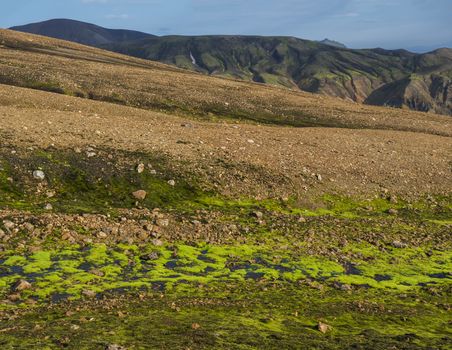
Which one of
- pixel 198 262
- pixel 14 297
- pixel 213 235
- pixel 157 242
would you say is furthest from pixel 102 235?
pixel 14 297

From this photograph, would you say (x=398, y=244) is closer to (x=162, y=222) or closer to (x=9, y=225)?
(x=162, y=222)

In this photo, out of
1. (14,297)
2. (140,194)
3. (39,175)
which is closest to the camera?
(14,297)

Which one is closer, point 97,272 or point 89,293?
point 89,293

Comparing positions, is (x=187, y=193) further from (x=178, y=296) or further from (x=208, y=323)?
(x=208, y=323)

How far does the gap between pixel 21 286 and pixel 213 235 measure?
31.5 feet

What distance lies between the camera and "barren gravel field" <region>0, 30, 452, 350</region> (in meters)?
14.5

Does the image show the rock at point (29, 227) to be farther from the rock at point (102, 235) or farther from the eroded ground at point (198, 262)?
the rock at point (102, 235)

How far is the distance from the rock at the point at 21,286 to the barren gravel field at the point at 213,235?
11 centimetres

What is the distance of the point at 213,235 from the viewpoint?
2364 cm

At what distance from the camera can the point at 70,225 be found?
22.2 m

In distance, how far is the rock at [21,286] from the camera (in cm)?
1619

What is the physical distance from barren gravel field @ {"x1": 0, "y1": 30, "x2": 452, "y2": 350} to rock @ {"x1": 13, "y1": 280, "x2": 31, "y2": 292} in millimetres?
115

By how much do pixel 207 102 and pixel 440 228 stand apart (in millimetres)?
38890

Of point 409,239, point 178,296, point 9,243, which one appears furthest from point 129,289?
point 409,239
